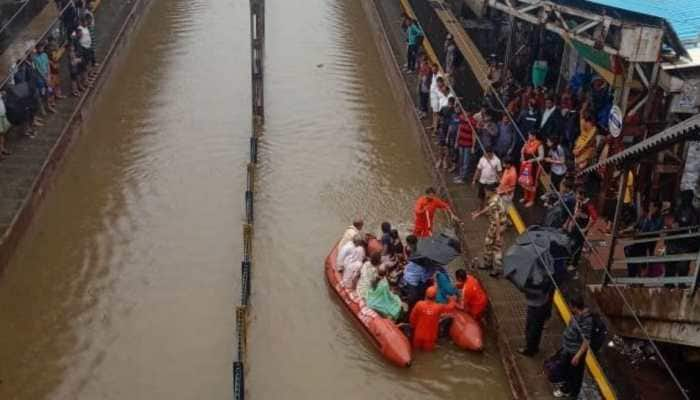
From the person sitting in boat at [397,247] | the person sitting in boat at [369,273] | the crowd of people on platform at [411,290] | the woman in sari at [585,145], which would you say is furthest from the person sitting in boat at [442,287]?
the woman in sari at [585,145]

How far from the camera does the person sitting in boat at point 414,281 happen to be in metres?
12.1

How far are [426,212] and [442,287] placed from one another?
2065 millimetres

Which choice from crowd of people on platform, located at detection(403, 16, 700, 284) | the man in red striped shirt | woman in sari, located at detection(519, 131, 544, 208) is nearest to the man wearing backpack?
crowd of people on platform, located at detection(403, 16, 700, 284)

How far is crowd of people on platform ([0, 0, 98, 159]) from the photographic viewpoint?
1644 cm

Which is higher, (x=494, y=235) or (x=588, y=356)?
(x=494, y=235)

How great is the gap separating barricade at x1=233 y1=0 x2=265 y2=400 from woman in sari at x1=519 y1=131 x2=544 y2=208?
4.78 metres

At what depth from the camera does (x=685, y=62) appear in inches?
449

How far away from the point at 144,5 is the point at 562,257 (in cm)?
2021

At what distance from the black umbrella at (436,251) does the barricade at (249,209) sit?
2627mm

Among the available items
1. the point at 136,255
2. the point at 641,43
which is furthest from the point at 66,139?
the point at 641,43

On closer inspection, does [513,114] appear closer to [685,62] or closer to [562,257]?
[685,62]

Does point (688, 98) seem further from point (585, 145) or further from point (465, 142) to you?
point (465, 142)

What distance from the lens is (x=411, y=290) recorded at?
12.2 meters

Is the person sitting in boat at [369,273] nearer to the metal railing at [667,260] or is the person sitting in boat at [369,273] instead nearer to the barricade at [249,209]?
the barricade at [249,209]
